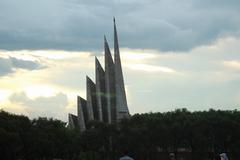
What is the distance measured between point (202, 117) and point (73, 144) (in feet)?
63.7

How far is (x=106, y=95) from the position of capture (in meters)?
119

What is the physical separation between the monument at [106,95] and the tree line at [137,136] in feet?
109

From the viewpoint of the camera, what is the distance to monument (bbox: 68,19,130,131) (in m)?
116

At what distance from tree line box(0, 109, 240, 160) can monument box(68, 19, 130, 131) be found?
3312cm

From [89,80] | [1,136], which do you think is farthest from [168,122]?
[89,80]

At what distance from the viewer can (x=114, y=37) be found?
4641 inches

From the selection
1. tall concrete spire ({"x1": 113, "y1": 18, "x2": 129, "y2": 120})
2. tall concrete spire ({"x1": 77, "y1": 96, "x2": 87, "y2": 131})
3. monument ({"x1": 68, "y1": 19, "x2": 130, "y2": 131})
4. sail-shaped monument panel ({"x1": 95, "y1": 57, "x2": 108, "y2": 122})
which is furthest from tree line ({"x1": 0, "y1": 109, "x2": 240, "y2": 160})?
tall concrete spire ({"x1": 77, "y1": 96, "x2": 87, "y2": 131})

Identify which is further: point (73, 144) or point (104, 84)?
point (104, 84)

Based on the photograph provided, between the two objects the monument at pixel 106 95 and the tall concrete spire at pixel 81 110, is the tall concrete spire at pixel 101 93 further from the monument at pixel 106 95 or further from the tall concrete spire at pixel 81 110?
the tall concrete spire at pixel 81 110

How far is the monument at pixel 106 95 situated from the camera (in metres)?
116

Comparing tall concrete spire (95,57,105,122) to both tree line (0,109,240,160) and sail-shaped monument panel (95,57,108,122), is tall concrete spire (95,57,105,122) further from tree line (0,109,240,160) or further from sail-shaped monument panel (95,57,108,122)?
tree line (0,109,240,160)

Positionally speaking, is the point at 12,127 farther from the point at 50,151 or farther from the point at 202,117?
the point at 202,117

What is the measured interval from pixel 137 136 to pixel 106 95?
44370mm

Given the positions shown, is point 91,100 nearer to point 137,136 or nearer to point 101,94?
point 101,94
